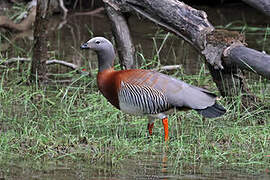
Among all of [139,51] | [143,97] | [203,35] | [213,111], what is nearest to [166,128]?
[143,97]

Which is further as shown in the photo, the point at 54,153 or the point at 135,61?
the point at 135,61

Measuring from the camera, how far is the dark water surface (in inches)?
200

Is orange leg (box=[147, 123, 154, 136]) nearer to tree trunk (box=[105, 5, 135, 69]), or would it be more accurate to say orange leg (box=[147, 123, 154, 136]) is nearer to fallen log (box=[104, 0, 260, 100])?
fallen log (box=[104, 0, 260, 100])

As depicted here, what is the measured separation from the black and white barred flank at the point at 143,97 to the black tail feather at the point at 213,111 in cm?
36

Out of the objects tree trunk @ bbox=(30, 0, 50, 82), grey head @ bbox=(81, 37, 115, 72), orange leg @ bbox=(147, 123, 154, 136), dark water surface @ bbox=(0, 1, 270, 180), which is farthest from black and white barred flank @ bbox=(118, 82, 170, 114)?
tree trunk @ bbox=(30, 0, 50, 82)

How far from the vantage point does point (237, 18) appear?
45.5 feet

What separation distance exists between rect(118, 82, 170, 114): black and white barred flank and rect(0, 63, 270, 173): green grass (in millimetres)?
297

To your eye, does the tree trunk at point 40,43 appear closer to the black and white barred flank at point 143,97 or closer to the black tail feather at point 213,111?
the black and white barred flank at point 143,97

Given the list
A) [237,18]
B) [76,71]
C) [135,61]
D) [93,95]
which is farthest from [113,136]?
[237,18]

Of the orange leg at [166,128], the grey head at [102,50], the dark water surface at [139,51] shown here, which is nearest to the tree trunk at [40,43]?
the dark water surface at [139,51]

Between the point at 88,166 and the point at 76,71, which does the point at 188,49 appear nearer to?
the point at 76,71

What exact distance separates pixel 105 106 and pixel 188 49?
384 cm

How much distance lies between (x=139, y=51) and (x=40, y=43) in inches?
103

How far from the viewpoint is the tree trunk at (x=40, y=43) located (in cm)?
777
